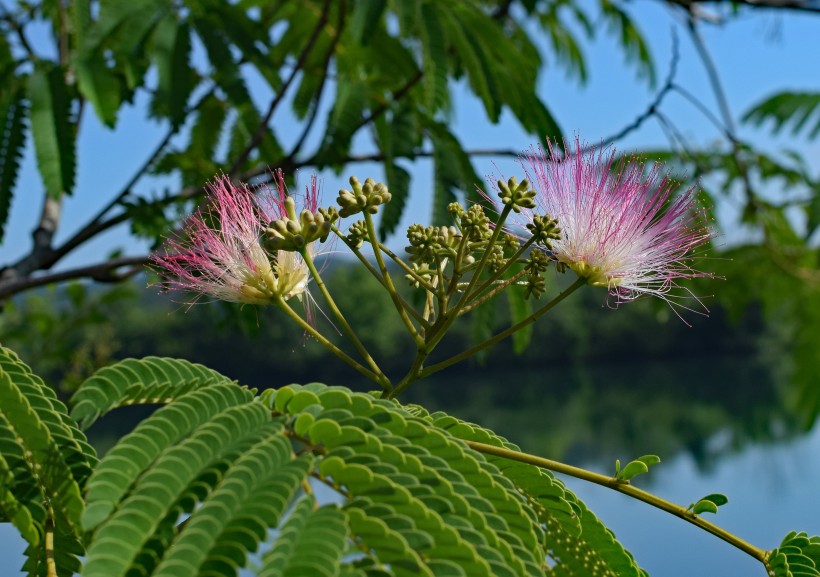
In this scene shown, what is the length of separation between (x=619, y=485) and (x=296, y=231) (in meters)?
0.52

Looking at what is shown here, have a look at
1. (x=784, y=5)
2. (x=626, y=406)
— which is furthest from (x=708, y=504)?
(x=626, y=406)

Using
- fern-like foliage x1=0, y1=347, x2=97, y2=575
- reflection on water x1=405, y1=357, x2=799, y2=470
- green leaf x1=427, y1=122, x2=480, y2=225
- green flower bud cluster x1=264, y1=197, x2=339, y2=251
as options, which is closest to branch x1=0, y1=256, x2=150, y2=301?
green leaf x1=427, y1=122, x2=480, y2=225

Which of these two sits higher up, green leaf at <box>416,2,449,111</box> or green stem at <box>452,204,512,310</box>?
green leaf at <box>416,2,449,111</box>

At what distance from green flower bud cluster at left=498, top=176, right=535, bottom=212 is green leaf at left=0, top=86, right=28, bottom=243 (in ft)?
5.53

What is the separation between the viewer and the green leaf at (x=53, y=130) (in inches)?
84.3

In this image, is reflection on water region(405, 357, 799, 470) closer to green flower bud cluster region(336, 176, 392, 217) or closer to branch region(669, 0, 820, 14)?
branch region(669, 0, 820, 14)

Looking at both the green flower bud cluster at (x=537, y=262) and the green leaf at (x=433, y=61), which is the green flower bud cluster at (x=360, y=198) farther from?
the green leaf at (x=433, y=61)

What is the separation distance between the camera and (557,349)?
5512 centimetres

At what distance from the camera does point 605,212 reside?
1.24 metres

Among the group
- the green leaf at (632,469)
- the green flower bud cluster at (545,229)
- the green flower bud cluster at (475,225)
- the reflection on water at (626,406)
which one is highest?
the green flower bud cluster at (545,229)

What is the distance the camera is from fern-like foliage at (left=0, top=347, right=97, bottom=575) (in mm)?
860

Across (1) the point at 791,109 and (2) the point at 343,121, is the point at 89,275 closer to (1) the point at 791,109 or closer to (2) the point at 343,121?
(2) the point at 343,121

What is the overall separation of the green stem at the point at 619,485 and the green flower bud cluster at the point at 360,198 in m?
0.36

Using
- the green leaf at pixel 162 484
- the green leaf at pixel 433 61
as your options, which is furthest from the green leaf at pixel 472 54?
the green leaf at pixel 162 484
